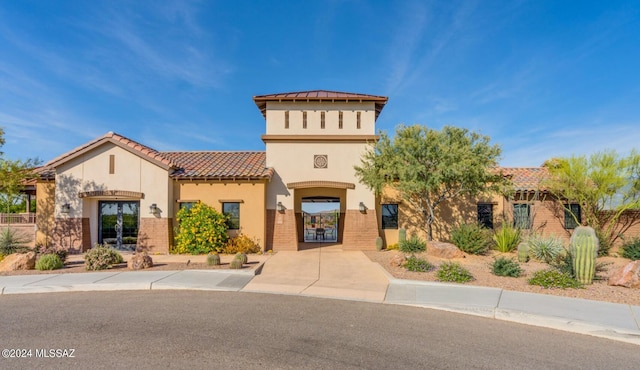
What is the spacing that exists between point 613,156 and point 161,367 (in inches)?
852

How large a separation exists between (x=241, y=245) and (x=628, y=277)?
1407cm

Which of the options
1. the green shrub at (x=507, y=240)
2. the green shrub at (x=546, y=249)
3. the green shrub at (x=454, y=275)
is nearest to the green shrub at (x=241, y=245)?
the green shrub at (x=454, y=275)

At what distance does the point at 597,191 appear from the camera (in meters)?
17.8

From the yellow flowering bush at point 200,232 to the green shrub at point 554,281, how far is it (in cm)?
1260

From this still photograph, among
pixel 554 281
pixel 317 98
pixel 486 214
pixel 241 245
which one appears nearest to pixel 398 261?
pixel 554 281

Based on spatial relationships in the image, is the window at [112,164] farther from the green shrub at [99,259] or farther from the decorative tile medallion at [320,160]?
the decorative tile medallion at [320,160]

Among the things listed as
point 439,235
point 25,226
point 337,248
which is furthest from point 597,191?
point 25,226

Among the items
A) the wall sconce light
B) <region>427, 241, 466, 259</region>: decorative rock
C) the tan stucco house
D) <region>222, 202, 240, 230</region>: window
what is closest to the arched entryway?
the tan stucco house

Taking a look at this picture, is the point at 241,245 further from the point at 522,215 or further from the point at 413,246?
the point at 522,215

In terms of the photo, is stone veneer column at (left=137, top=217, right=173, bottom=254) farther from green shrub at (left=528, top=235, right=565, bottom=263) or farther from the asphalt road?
green shrub at (left=528, top=235, right=565, bottom=263)

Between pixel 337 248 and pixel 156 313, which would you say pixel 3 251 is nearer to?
pixel 156 313

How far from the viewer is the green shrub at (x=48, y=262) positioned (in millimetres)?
12055

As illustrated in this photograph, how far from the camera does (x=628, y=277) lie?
31.9 ft

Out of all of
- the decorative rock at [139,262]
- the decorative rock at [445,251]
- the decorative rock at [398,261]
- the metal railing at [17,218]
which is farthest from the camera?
the metal railing at [17,218]
